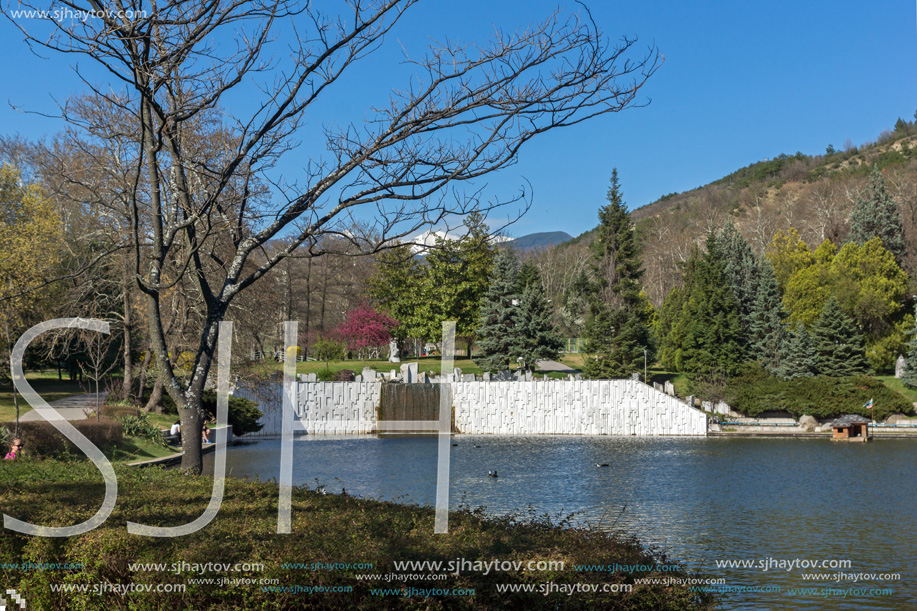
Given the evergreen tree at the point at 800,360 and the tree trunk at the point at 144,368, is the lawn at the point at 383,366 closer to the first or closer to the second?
the evergreen tree at the point at 800,360

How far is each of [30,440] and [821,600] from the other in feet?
41.2

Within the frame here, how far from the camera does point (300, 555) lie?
3.97 metres

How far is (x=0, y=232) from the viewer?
802 inches

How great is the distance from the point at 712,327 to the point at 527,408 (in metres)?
11.1

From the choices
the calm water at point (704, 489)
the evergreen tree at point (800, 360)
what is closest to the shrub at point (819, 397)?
the evergreen tree at point (800, 360)

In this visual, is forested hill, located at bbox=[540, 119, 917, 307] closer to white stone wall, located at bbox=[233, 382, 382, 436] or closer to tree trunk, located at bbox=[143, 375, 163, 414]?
white stone wall, located at bbox=[233, 382, 382, 436]

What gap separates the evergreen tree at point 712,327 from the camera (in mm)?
34875

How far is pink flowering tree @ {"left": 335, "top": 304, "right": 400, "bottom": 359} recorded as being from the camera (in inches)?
1644

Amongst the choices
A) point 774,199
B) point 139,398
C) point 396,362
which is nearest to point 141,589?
point 139,398

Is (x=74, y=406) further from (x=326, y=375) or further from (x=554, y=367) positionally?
(x=554, y=367)

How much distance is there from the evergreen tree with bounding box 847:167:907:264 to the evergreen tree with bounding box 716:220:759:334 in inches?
244

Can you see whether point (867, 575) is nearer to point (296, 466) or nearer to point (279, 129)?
point (279, 129)

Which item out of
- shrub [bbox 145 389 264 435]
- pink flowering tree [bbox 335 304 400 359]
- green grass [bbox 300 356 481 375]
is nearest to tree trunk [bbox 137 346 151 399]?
shrub [bbox 145 389 264 435]

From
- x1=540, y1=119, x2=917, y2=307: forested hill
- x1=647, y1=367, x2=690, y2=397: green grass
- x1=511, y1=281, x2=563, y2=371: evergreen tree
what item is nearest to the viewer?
x1=647, y1=367, x2=690, y2=397: green grass
